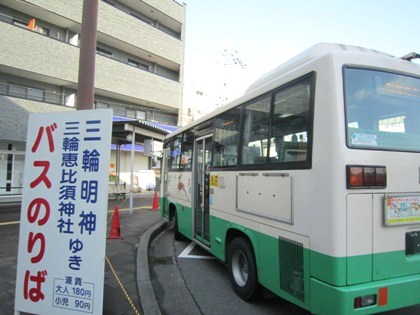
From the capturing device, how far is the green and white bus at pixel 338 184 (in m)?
2.91

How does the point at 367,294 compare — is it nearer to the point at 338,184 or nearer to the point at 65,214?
the point at 338,184

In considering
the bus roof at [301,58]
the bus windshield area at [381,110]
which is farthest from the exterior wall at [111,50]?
the bus windshield area at [381,110]

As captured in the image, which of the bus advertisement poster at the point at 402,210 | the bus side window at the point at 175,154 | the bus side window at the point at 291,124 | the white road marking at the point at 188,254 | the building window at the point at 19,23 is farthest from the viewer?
the building window at the point at 19,23

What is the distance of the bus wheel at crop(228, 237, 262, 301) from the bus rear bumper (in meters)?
1.29

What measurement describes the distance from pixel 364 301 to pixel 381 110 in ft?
6.15

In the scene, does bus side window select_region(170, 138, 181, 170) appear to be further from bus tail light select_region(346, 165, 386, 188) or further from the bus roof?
bus tail light select_region(346, 165, 386, 188)

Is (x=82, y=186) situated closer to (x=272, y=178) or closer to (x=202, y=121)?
(x=272, y=178)

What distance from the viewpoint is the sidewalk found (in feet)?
13.4

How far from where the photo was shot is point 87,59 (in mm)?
4363

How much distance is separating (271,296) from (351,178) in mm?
2431

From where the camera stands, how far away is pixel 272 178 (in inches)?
150

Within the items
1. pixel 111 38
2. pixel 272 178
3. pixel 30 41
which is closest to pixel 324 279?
pixel 272 178

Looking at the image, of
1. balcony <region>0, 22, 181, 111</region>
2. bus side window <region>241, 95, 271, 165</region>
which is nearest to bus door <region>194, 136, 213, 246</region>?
bus side window <region>241, 95, 271, 165</region>

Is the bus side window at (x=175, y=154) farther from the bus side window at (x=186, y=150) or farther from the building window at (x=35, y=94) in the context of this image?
the building window at (x=35, y=94)
